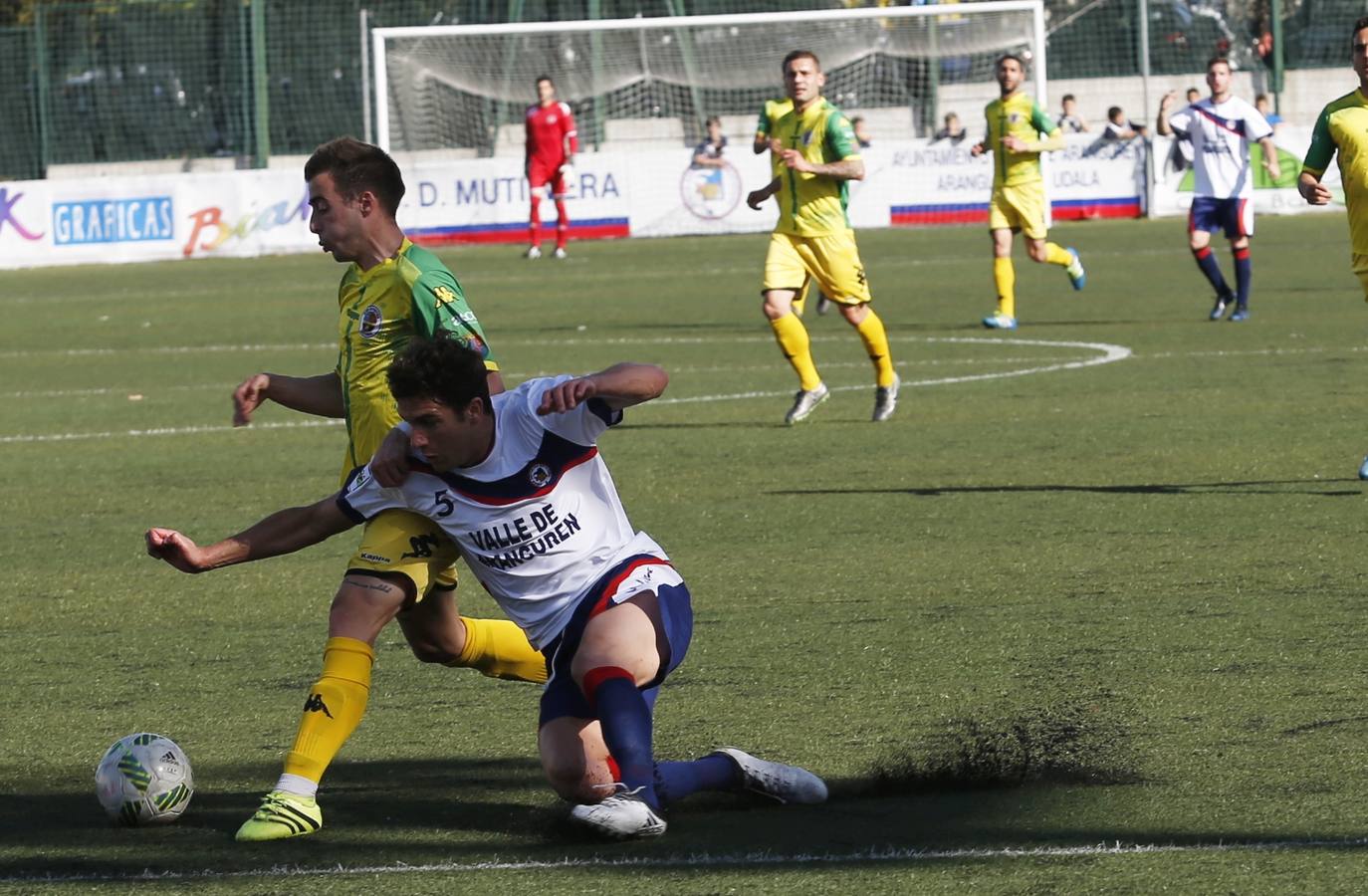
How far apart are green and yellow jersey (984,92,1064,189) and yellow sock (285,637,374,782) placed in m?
13.4

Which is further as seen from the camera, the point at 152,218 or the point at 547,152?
the point at 152,218

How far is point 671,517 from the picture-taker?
9.41 metres

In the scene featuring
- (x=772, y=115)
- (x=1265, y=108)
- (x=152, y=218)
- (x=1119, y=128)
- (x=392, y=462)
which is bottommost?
(x=392, y=462)

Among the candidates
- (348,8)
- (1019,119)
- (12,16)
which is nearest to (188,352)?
A: (1019,119)

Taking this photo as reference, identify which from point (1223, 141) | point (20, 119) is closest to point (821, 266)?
point (1223, 141)

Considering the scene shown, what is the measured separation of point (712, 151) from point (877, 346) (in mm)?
18640

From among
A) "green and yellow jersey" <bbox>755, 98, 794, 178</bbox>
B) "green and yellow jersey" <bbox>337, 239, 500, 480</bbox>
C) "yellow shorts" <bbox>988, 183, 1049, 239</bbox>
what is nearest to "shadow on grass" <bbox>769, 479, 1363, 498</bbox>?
"green and yellow jersey" <bbox>755, 98, 794, 178</bbox>

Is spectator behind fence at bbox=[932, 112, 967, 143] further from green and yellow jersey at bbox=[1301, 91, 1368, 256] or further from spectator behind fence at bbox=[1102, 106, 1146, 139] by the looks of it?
Answer: green and yellow jersey at bbox=[1301, 91, 1368, 256]

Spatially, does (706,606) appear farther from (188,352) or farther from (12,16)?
(12,16)

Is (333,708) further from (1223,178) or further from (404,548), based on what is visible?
(1223,178)

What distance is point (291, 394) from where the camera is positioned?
5703mm

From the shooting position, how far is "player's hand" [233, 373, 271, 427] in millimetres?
5426

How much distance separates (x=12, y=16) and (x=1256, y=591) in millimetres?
37621

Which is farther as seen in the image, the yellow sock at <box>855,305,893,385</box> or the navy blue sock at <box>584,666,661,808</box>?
the yellow sock at <box>855,305,893,385</box>
